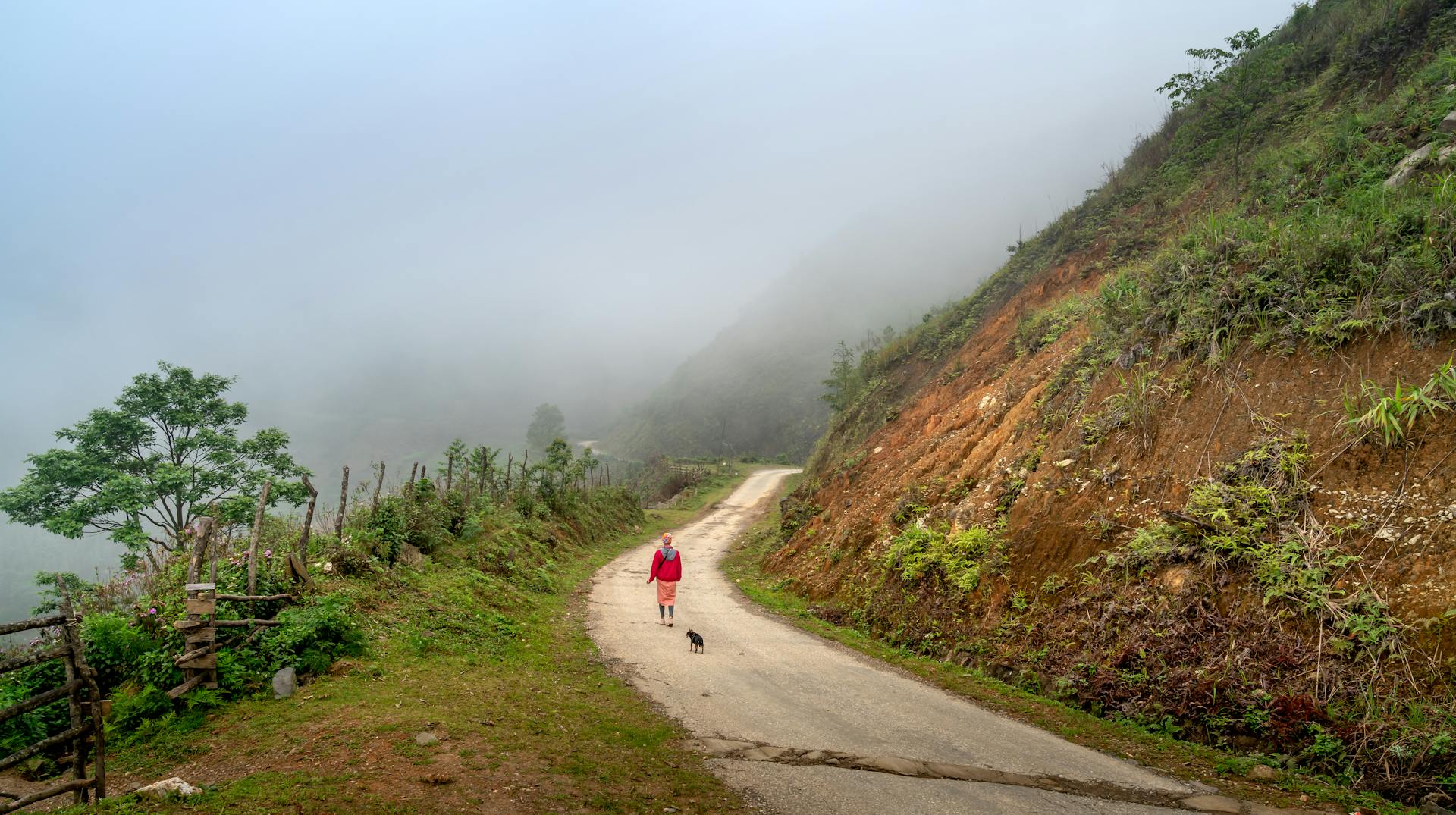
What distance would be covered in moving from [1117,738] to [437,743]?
7.66 meters

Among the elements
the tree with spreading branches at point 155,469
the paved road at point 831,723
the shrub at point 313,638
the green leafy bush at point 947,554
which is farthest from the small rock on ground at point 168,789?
the tree with spreading branches at point 155,469

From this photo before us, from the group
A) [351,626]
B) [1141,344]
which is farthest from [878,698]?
[1141,344]

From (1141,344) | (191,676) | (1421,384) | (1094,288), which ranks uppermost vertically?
(1094,288)

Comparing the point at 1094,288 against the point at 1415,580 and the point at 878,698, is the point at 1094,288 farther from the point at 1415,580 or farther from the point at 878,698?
the point at 878,698

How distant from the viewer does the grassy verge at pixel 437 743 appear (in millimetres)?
4906

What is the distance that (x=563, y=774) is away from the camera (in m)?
5.46

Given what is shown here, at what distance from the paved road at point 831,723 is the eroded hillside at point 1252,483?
157 cm

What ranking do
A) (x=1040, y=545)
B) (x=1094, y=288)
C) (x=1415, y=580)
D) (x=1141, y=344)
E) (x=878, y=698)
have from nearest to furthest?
(x=1415, y=580) < (x=878, y=698) < (x=1040, y=545) < (x=1141, y=344) < (x=1094, y=288)

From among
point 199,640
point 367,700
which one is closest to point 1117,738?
point 367,700

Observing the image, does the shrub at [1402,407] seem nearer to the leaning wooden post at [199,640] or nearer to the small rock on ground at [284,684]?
the small rock on ground at [284,684]

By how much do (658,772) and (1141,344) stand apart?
11697 millimetres

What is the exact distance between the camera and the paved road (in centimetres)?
534

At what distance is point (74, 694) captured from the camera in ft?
17.3

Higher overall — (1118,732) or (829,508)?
(829,508)
